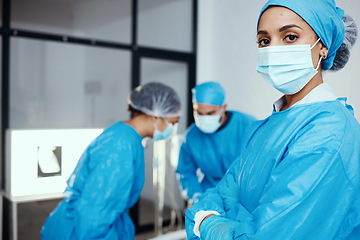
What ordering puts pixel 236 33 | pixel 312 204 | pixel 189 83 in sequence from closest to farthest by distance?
pixel 312 204
pixel 236 33
pixel 189 83

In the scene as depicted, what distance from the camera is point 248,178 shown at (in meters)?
0.83

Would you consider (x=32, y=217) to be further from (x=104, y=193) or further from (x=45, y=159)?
(x=104, y=193)

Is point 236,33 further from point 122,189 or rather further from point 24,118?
point 24,118

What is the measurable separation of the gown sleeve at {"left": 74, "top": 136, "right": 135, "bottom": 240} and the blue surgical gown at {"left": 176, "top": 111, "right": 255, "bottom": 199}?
77cm

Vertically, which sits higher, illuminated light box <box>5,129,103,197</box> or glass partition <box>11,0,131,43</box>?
glass partition <box>11,0,131,43</box>

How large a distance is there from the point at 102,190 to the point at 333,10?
0.92 meters

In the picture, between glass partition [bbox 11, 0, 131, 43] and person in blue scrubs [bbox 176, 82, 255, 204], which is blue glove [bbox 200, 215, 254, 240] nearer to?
person in blue scrubs [bbox 176, 82, 255, 204]

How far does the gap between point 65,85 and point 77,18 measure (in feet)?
1.77

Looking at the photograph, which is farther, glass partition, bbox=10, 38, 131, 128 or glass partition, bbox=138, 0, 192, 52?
glass partition, bbox=138, 0, 192, 52

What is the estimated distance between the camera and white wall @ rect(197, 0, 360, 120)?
99 cm

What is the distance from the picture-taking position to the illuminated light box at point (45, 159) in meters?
1.21

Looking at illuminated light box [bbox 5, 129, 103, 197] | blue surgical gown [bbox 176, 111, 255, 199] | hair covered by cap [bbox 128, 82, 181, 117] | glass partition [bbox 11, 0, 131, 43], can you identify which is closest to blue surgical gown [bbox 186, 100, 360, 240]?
illuminated light box [bbox 5, 129, 103, 197]

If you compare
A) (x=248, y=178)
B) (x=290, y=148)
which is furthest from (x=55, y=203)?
(x=290, y=148)

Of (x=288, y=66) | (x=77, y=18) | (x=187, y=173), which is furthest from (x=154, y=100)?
(x=77, y=18)
